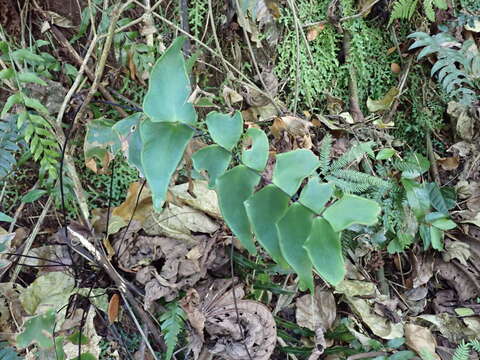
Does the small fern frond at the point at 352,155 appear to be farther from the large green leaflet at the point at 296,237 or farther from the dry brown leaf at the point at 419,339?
the large green leaflet at the point at 296,237

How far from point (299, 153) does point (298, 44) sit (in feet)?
2.55

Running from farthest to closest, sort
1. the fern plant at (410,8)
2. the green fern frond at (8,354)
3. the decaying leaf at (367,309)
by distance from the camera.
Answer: the fern plant at (410,8) → the decaying leaf at (367,309) → the green fern frond at (8,354)

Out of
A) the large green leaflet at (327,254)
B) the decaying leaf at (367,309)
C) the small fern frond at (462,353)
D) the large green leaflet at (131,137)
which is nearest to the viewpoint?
the large green leaflet at (327,254)

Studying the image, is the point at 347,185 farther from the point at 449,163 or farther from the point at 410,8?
the point at 410,8

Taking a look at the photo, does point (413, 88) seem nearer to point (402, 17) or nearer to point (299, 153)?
point (402, 17)

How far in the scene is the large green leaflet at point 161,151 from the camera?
0.70 metres

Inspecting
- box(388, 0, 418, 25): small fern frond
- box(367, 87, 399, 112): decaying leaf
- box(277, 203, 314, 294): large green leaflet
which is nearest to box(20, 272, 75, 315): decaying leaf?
box(277, 203, 314, 294): large green leaflet

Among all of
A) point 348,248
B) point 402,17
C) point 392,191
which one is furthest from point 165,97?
point 402,17

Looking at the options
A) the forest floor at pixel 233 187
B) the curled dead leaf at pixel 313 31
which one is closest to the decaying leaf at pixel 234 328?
the forest floor at pixel 233 187

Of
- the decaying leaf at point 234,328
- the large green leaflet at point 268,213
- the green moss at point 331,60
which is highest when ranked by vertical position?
the large green leaflet at point 268,213

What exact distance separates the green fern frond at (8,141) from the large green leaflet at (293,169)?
30.0 inches

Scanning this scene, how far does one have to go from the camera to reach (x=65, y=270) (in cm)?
120

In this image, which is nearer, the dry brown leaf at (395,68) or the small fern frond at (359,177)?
the small fern frond at (359,177)

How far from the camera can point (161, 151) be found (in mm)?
728
